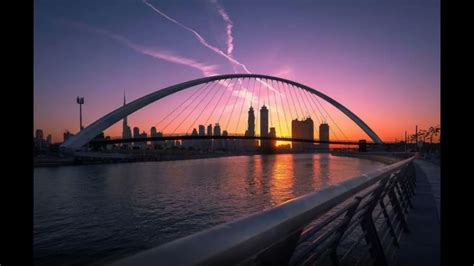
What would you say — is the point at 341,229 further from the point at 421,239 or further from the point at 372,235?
the point at 421,239

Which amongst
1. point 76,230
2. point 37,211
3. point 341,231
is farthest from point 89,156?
point 341,231

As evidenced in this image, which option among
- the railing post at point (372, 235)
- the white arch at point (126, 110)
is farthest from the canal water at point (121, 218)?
the white arch at point (126, 110)

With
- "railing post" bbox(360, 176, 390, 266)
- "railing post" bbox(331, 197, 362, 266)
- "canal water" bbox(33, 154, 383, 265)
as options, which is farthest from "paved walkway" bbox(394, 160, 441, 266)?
"railing post" bbox(331, 197, 362, 266)

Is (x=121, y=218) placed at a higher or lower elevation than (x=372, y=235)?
lower

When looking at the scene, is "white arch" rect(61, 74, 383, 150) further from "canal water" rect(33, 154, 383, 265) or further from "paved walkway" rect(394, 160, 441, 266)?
"paved walkway" rect(394, 160, 441, 266)

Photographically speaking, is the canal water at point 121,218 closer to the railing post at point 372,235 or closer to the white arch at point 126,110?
the railing post at point 372,235

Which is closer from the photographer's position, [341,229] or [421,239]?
[341,229]

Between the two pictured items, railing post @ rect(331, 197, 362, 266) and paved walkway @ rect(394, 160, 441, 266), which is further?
paved walkway @ rect(394, 160, 441, 266)

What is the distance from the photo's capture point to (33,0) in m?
Answer: 0.94

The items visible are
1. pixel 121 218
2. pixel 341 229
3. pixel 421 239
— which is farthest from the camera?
pixel 121 218

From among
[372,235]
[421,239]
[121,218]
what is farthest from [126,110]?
[372,235]

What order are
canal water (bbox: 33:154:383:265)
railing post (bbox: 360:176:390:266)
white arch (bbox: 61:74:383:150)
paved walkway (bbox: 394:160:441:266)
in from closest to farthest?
railing post (bbox: 360:176:390:266), paved walkway (bbox: 394:160:441:266), canal water (bbox: 33:154:383:265), white arch (bbox: 61:74:383:150)

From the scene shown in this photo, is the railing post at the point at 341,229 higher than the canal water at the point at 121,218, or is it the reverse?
the railing post at the point at 341,229
